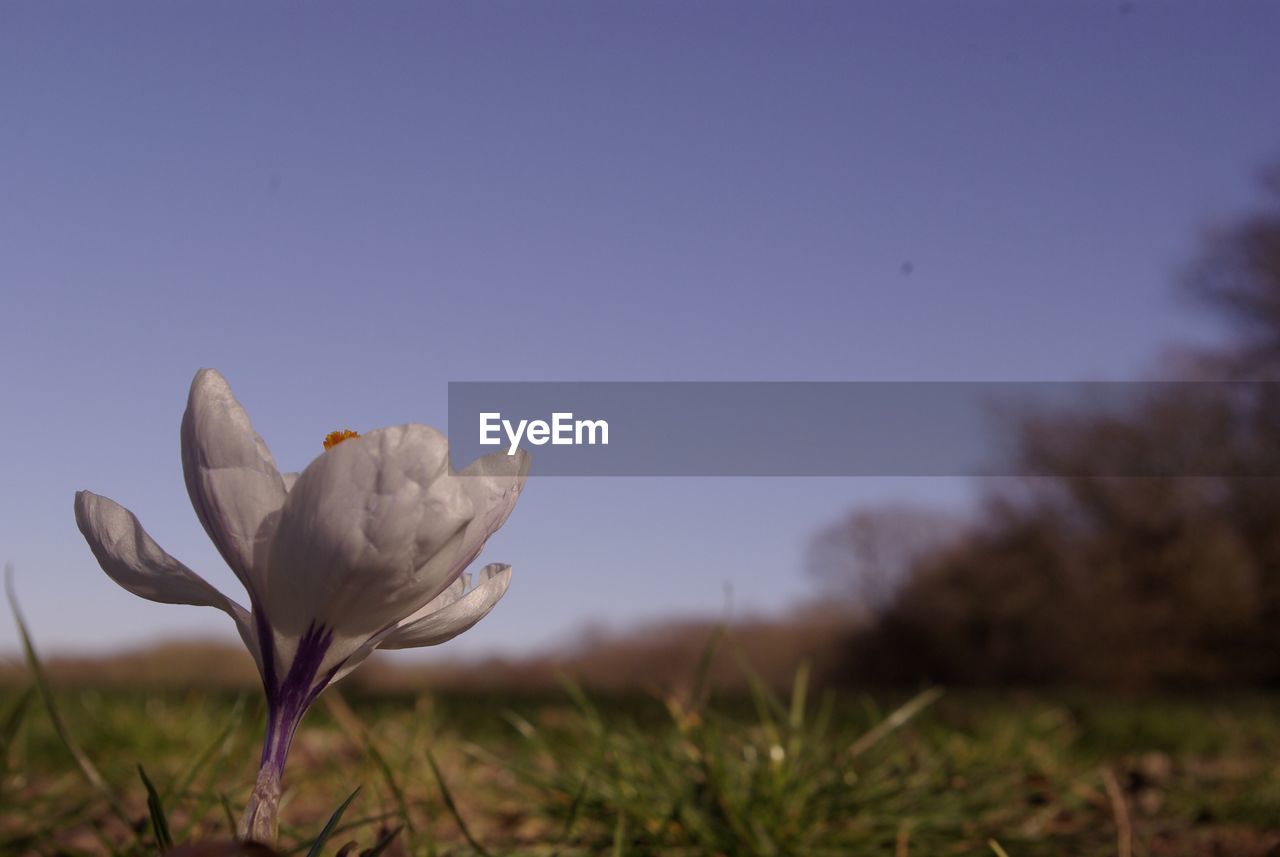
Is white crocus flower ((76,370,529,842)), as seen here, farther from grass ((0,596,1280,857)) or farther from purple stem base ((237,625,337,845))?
grass ((0,596,1280,857))

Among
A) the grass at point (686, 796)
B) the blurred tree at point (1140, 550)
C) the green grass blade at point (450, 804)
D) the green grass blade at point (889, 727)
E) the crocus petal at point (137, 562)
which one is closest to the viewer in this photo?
the crocus petal at point (137, 562)

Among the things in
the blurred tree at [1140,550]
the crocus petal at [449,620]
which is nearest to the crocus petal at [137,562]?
the crocus petal at [449,620]

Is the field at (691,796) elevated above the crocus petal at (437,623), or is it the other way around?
the crocus petal at (437,623)

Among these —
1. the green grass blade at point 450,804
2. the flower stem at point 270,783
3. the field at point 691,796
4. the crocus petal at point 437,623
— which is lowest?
the field at point 691,796

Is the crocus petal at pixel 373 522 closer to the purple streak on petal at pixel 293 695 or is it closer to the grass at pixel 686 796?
the purple streak on petal at pixel 293 695

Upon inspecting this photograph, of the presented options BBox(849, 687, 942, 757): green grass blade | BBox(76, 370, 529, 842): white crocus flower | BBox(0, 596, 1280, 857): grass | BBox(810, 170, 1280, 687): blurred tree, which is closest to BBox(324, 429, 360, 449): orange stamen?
BBox(76, 370, 529, 842): white crocus flower

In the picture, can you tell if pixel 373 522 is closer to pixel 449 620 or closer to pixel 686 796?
pixel 449 620

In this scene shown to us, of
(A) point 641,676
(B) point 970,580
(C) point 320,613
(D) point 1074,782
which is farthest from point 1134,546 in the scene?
(C) point 320,613
